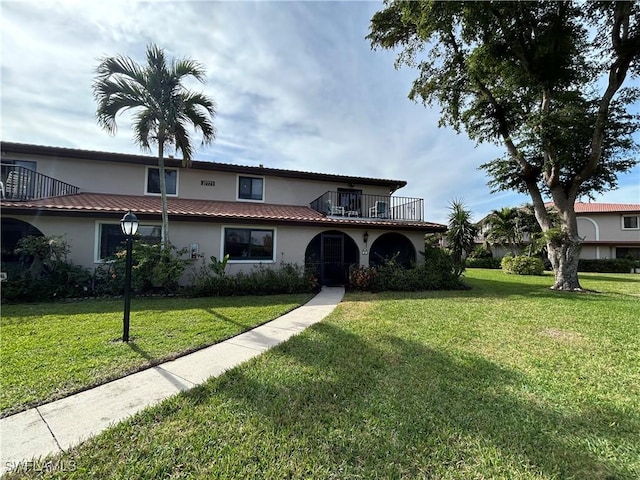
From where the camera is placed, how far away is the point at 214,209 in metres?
12.2

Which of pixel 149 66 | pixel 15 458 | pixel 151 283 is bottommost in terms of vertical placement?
pixel 15 458

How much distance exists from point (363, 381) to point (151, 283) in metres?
8.92

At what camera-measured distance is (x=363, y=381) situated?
12.1 ft

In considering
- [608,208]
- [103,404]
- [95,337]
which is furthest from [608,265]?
[95,337]

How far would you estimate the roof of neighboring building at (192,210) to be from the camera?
9570 mm

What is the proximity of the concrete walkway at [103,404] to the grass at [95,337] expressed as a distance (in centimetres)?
25

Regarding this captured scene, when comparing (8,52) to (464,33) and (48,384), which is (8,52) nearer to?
(48,384)

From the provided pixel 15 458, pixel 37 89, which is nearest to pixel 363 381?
pixel 15 458

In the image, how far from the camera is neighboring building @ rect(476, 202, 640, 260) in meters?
28.0

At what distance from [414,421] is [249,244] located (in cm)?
1017

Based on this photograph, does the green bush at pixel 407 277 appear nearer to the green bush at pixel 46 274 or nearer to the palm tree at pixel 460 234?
the palm tree at pixel 460 234

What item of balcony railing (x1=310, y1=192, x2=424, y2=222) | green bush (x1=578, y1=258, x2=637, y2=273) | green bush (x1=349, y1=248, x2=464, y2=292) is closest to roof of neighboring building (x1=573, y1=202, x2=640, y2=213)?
green bush (x1=578, y1=258, x2=637, y2=273)

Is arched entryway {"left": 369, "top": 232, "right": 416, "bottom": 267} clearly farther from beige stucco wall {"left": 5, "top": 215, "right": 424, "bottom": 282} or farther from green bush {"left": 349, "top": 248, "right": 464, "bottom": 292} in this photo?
green bush {"left": 349, "top": 248, "right": 464, "bottom": 292}

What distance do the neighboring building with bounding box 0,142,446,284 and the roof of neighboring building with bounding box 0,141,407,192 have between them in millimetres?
42
